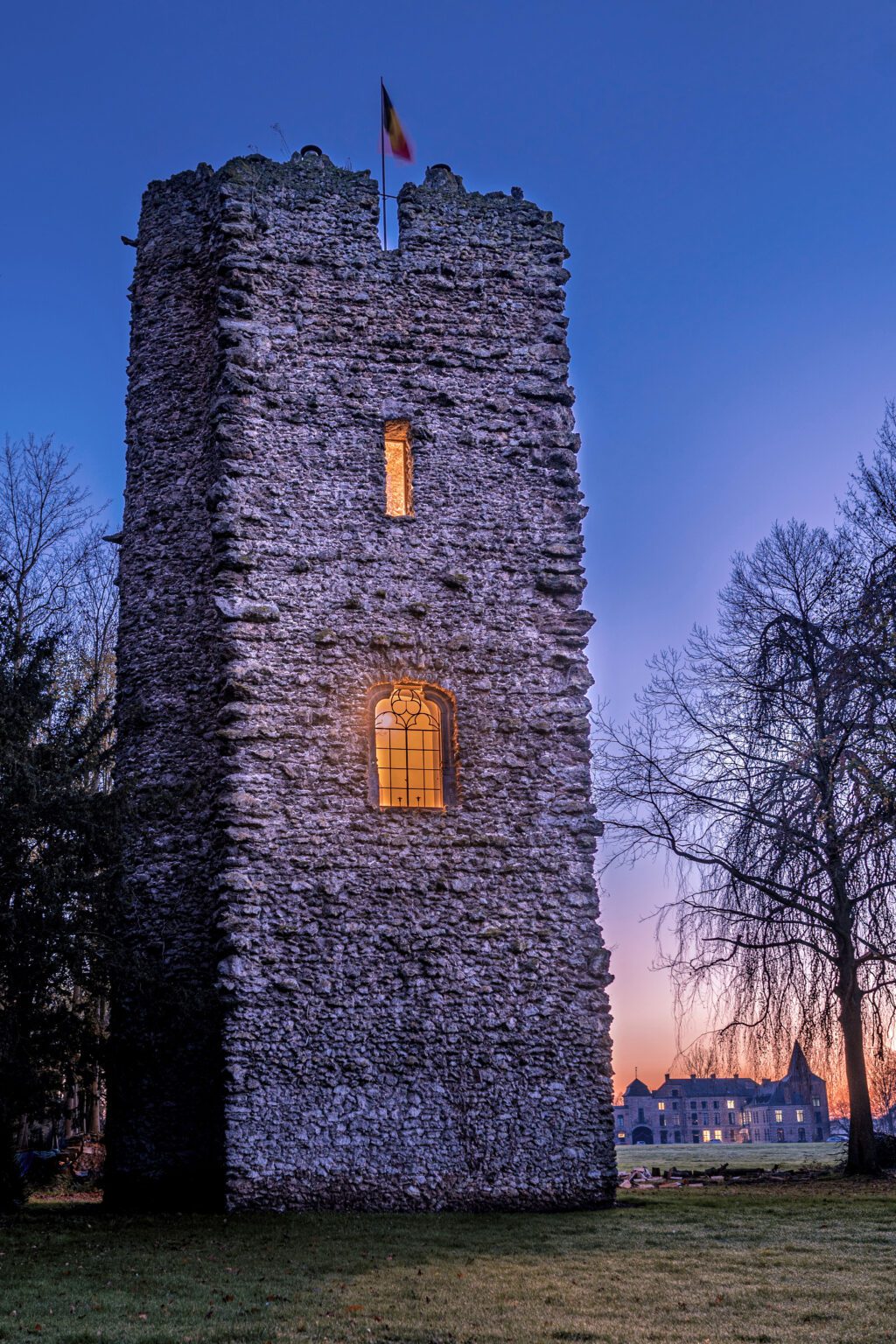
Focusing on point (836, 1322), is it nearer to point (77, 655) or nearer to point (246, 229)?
point (246, 229)

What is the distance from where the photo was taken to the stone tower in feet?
40.0

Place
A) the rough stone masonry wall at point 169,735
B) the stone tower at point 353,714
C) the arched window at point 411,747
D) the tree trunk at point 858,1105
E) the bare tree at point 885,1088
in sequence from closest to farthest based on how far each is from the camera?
the stone tower at point 353,714 < the rough stone masonry wall at point 169,735 < the arched window at point 411,747 < the bare tree at point 885,1088 < the tree trunk at point 858,1105

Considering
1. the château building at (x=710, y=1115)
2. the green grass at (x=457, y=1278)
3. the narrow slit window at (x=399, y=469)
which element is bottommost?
the château building at (x=710, y=1115)

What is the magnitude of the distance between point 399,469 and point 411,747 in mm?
3304

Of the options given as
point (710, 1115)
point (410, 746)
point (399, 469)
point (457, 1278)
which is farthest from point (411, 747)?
point (710, 1115)

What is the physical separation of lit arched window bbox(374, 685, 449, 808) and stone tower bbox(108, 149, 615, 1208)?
0.11 ft

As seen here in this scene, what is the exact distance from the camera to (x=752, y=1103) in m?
85.9

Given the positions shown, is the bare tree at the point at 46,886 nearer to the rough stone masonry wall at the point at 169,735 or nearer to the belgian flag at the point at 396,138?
the rough stone masonry wall at the point at 169,735

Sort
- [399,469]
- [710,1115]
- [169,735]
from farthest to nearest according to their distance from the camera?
[710,1115] → [399,469] → [169,735]

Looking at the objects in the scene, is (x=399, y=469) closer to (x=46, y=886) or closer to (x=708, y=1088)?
(x=46, y=886)

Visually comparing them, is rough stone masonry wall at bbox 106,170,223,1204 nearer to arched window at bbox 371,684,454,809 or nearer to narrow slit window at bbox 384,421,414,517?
arched window at bbox 371,684,454,809

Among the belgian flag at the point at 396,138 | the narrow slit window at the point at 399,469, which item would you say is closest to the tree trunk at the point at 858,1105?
the narrow slit window at the point at 399,469

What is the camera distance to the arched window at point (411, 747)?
13.3 m

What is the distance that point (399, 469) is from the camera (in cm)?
1434
